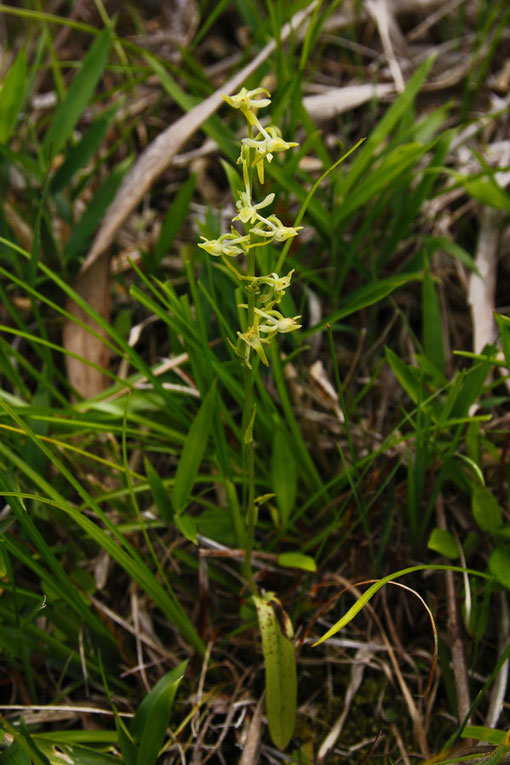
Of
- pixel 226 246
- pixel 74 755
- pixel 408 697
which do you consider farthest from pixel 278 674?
pixel 226 246

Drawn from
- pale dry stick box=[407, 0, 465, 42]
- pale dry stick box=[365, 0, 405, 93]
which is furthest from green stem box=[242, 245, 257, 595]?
pale dry stick box=[407, 0, 465, 42]

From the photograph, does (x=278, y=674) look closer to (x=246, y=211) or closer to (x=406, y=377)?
(x=406, y=377)

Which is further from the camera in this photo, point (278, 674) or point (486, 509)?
point (486, 509)

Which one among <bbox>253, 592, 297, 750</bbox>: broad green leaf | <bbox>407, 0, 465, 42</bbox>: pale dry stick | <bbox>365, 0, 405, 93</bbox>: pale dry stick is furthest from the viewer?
<bbox>407, 0, 465, 42</bbox>: pale dry stick

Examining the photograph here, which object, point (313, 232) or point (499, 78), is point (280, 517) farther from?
point (499, 78)

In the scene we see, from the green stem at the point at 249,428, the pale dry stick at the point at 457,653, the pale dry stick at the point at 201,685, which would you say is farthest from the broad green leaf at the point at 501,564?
the pale dry stick at the point at 201,685

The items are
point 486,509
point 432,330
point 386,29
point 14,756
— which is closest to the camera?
point 14,756

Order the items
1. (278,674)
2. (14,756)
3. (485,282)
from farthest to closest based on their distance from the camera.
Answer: (485,282)
(278,674)
(14,756)

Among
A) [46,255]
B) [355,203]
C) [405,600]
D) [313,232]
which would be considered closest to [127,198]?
[46,255]

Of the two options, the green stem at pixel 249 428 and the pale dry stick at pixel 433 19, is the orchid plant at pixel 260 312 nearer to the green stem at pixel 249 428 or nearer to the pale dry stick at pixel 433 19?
the green stem at pixel 249 428

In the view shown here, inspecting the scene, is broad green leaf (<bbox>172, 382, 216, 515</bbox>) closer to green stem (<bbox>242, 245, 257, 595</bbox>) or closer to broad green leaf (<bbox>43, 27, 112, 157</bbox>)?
green stem (<bbox>242, 245, 257, 595</bbox>)
